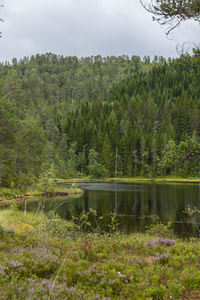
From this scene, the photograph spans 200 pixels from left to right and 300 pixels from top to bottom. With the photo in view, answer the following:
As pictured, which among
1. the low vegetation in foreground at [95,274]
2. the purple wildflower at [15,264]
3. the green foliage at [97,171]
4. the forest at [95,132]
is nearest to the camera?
the low vegetation in foreground at [95,274]

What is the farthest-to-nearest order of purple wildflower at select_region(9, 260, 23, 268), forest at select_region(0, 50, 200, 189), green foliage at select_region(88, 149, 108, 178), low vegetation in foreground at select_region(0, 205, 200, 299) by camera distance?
green foliage at select_region(88, 149, 108, 178)
forest at select_region(0, 50, 200, 189)
purple wildflower at select_region(9, 260, 23, 268)
low vegetation in foreground at select_region(0, 205, 200, 299)

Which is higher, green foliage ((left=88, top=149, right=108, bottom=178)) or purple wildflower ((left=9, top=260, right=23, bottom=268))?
purple wildflower ((left=9, top=260, right=23, bottom=268))

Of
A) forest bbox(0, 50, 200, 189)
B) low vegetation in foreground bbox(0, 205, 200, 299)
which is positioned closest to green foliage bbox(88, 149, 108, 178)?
forest bbox(0, 50, 200, 189)

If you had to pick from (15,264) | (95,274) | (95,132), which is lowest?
(95,274)

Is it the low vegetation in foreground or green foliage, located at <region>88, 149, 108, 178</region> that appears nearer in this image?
the low vegetation in foreground

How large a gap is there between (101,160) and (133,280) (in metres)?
95.2

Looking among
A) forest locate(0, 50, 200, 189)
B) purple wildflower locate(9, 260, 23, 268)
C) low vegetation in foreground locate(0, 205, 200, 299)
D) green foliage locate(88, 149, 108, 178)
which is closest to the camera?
low vegetation in foreground locate(0, 205, 200, 299)

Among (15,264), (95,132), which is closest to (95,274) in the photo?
(15,264)

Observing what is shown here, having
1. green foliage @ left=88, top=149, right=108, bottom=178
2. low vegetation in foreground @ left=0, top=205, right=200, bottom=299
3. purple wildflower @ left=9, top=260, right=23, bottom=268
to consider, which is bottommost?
green foliage @ left=88, top=149, right=108, bottom=178

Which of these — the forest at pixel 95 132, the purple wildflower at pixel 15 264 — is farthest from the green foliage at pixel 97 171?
the purple wildflower at pixel 15 264

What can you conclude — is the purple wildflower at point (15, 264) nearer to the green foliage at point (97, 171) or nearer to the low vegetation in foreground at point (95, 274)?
the low vegetation in foreground at point (95, 274)

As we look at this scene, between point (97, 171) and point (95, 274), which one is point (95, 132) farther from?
point (95, 274)

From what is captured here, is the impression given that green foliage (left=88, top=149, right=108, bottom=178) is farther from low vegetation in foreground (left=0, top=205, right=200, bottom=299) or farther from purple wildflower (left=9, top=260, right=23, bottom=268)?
purple wildflower (left=9, top=260, right=23, bottom=268)

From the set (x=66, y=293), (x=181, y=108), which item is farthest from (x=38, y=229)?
(x=181, y=108)
